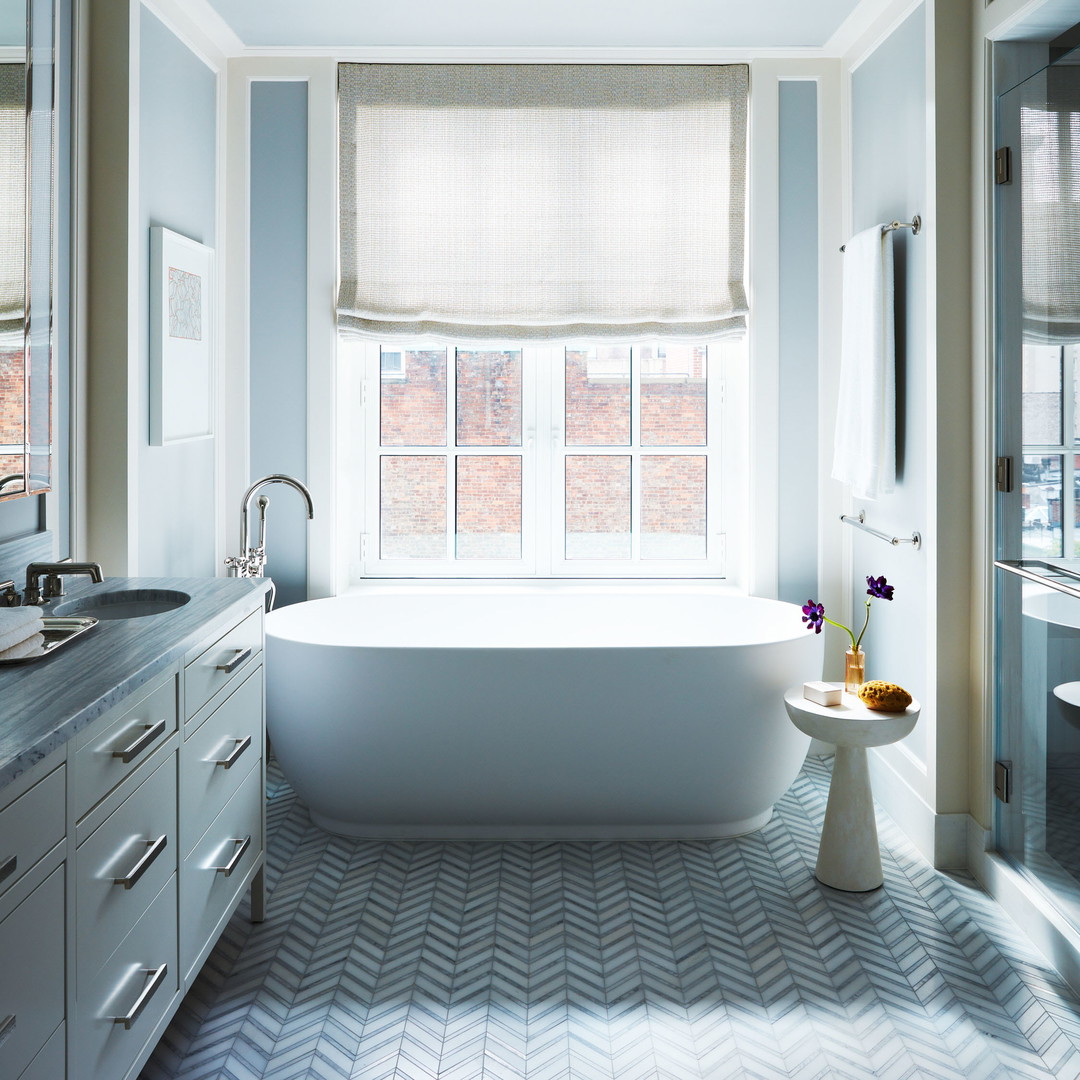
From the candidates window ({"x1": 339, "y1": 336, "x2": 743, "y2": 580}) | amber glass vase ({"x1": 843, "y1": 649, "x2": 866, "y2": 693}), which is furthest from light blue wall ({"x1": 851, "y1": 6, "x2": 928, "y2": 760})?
window ({"x1": 339, "y1": 336, "x2": 743, "y2": 580})

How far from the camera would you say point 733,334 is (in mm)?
3715

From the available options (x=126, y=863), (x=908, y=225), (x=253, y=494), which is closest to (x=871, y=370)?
(x=908, y=225)

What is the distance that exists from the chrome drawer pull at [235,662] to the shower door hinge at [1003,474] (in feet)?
6.22

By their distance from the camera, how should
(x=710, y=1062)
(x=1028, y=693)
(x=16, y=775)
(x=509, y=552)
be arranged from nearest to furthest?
(x=16, y=775)
(x=710, y=1062)
(x=1028, y=693)
(x=509, y=552)

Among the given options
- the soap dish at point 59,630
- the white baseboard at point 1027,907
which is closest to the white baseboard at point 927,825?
the white baseboard at point 1027,907

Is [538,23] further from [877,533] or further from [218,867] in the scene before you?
[218,867]

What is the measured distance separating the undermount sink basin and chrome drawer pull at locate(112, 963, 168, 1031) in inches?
30.1

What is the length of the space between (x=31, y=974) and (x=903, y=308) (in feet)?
9.32

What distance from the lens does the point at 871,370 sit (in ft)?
10.3

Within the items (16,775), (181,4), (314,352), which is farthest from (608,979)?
(181,4)

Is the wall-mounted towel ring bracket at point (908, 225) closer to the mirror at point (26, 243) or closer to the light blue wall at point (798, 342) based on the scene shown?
the light blue wall at point (798, 342)

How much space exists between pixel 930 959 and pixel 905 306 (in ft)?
6.07

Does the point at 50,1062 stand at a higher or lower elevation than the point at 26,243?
lower

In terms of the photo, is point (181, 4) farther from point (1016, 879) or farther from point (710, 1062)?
point (1016, 879)
